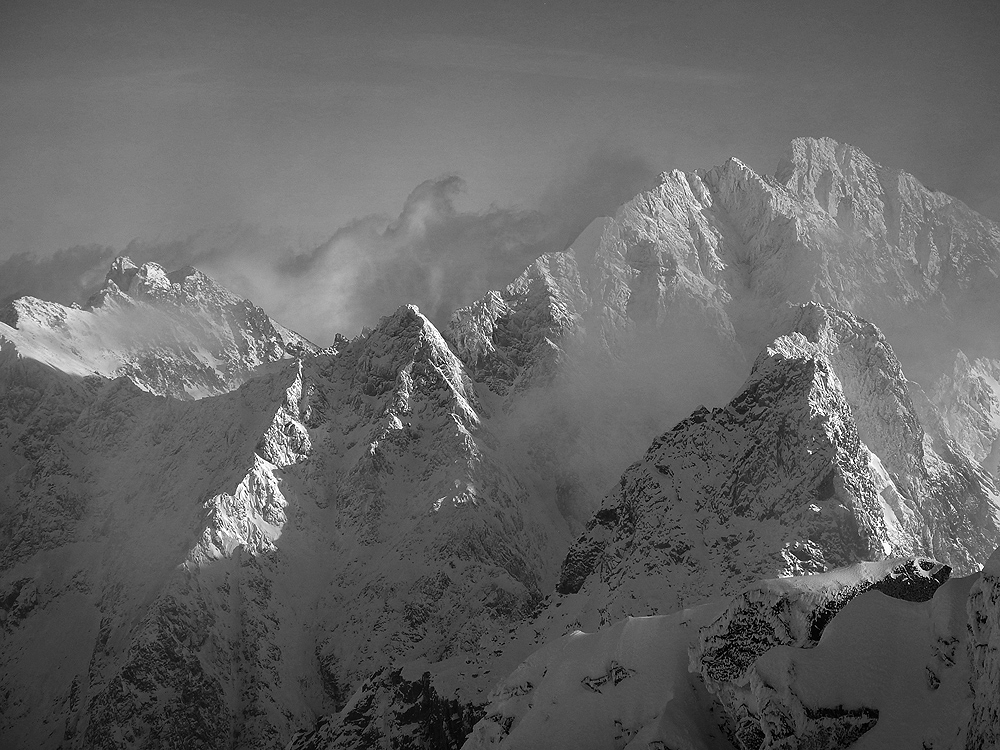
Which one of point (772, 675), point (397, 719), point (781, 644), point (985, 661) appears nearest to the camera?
point (985, 661)

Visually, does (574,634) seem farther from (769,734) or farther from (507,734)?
(769,734)

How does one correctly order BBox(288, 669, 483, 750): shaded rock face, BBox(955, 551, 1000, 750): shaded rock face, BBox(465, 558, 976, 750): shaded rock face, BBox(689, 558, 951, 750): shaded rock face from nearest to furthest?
BBox(955, 551, 1000, 750): shaded rock face < BBox(465, 558, 976, 750): shaded rock face < BBox(689, 558, 951, 750): shaded rock face < BBox(288, 669, 483, 750): shaded rock face

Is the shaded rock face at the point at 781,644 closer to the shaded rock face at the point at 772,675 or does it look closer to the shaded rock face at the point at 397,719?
the shaded rock face at the point at 772,675

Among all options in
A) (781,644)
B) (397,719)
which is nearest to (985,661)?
(781,644)

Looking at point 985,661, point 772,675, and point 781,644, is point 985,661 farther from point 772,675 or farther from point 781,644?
point 781,644

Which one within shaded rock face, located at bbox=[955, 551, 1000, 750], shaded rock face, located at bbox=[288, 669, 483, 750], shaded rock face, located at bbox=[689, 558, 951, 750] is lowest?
shaded rock face, located at bbox=[955, 551, 1000, 750]

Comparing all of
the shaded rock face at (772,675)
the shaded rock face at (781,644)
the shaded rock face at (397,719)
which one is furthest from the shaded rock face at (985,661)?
the shaded rock face at (397,719)

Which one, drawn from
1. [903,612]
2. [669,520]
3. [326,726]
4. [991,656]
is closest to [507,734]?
[903,612]

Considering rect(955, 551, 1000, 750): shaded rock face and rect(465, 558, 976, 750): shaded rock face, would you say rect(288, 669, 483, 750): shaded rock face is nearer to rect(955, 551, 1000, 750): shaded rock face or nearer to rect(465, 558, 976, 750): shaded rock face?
rect(465, 558, 976, 750): shaded rock face

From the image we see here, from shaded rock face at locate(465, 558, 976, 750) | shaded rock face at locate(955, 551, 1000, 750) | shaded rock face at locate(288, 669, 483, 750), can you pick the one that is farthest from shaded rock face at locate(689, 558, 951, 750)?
shaded rock face at locate(288, 669, 483, 750)

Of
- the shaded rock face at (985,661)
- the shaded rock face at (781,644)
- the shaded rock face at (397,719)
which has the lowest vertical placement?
the shaded rock face at (985,661)

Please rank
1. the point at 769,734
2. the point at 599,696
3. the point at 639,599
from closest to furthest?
the point at 769,734, the point at 599,696, the point at 639,599
